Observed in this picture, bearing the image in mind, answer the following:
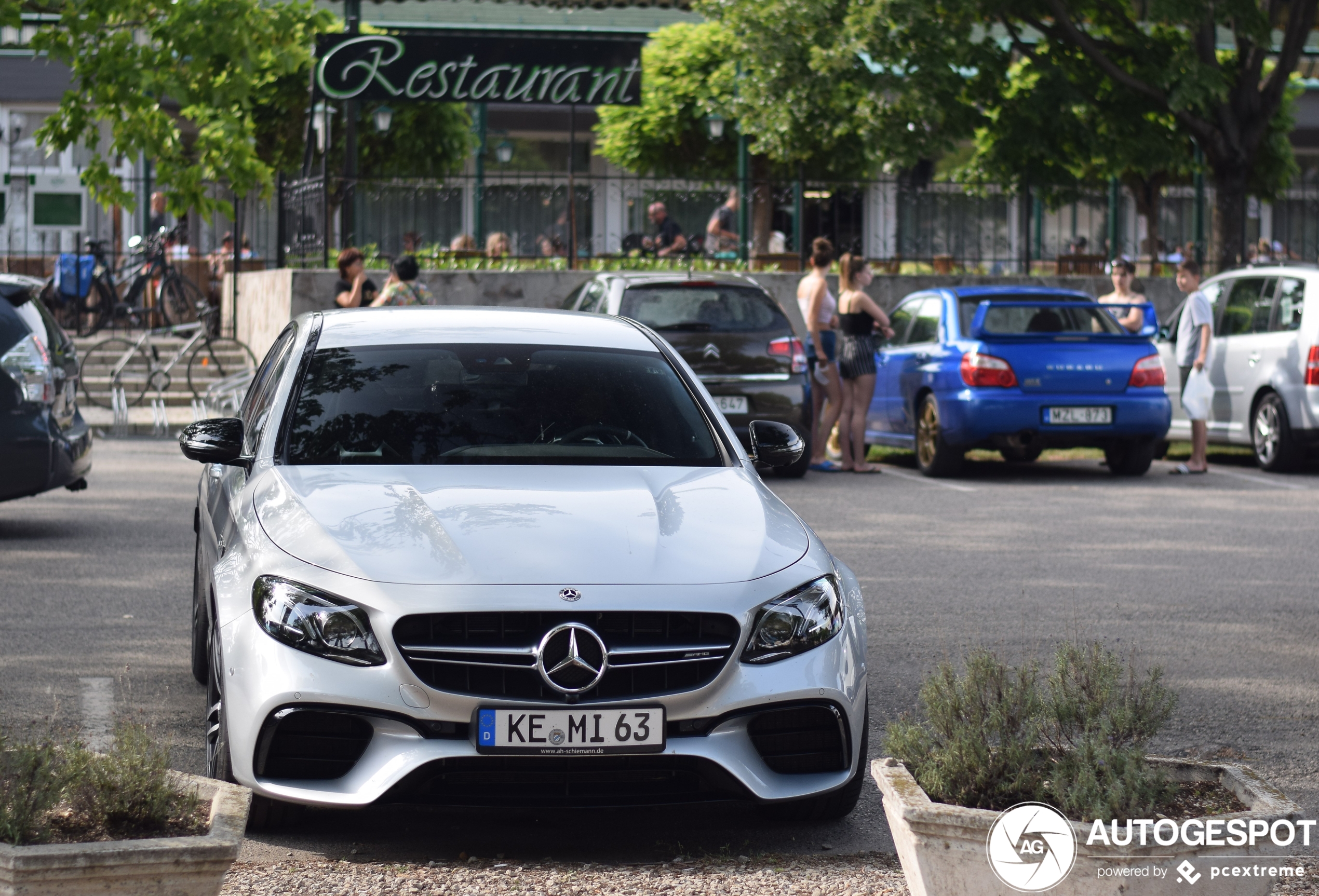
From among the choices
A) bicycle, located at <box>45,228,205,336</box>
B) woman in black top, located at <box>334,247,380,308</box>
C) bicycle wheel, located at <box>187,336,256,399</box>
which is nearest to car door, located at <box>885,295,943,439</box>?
woman in black top, located at <box>334,247,380,308</box>

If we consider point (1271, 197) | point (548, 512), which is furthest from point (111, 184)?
point (1271, 197)


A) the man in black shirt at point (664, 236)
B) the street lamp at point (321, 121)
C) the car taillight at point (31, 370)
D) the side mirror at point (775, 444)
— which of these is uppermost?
the street lamp at point (321, 121)

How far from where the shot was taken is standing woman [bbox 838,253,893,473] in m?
15.1

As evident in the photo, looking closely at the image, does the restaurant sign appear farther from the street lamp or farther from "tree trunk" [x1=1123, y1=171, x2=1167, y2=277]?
"tree trunk" [x1=1123, y1=171, x2=1167, y2=277]

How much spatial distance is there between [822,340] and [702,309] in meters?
1.66

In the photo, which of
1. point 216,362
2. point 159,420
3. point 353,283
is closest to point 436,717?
point 353,283

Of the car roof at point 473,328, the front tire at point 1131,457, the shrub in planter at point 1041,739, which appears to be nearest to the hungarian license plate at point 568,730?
the shrub in planter at point 1041,739

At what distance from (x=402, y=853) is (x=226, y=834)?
3.61 feet

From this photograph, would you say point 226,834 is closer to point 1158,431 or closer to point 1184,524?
point 1184,524

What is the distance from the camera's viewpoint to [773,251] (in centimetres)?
2228

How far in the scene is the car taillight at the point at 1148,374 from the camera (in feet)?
48.2

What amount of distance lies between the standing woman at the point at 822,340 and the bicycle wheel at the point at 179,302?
39.1 feet

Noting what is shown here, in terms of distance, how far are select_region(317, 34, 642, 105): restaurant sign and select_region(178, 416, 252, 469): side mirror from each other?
637 inches

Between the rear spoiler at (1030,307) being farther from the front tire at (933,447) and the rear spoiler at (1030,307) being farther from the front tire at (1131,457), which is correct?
the front tire at (1131,457)
